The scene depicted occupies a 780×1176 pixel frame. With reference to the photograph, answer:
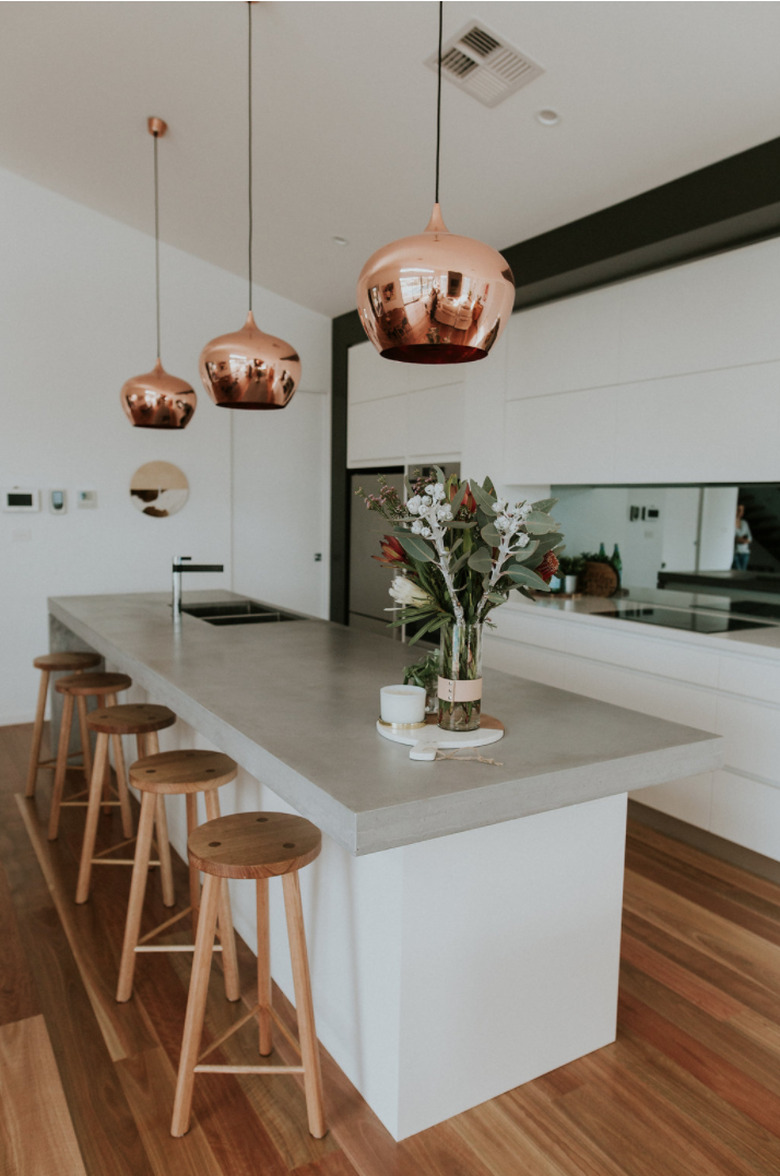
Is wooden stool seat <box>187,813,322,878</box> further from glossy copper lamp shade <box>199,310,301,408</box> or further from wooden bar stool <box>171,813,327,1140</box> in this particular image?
glossy copper lamp shade <box>199,310,301,408</box>

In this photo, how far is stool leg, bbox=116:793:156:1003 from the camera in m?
2.08

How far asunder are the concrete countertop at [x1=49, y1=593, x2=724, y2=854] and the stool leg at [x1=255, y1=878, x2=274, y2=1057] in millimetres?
415

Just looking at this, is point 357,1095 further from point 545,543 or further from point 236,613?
point 236,613

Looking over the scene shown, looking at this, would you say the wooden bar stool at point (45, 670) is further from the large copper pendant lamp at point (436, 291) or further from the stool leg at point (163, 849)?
the large copper pendant lamp at point (436, 291)

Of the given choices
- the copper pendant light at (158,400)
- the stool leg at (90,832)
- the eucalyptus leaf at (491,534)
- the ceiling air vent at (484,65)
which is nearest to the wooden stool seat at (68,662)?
the stool leg at (90,832)

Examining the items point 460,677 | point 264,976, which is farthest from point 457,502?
point 264,976

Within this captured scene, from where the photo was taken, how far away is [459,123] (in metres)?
2.92

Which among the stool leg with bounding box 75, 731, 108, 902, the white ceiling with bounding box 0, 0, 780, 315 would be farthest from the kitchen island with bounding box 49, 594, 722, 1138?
the white ceiling with bounding box 0, 0, 780, 315

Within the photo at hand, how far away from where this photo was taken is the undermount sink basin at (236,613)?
136 inches

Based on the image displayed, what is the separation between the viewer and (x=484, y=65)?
101 inches

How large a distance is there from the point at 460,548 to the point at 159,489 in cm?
393

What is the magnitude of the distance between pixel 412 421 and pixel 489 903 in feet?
11.7

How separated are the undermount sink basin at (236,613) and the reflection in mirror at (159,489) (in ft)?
5.48

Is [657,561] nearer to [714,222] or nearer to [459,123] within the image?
[714,222]
